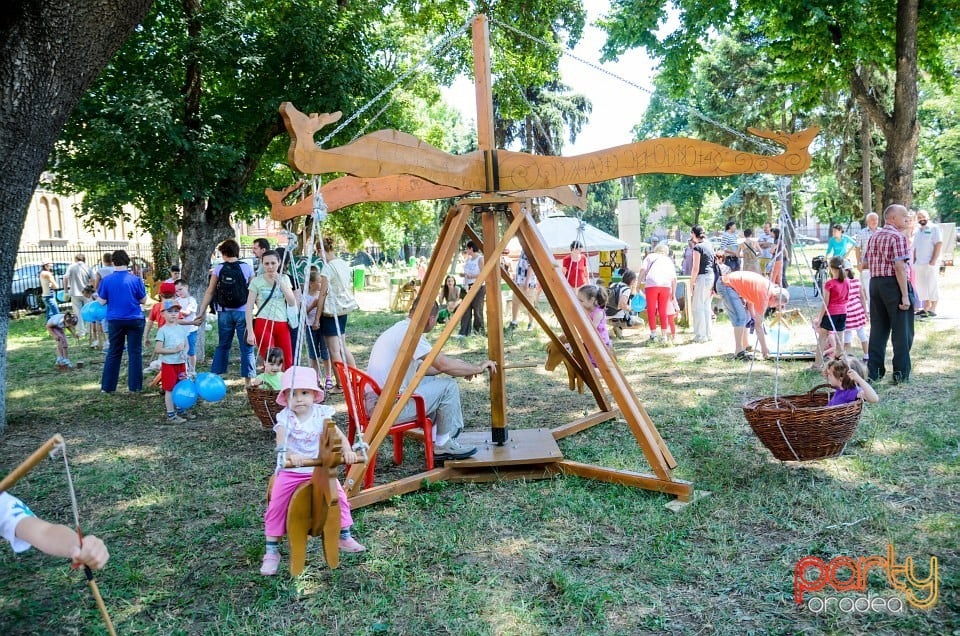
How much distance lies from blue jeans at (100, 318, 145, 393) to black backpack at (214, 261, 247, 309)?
3.85 ft

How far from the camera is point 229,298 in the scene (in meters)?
8.46

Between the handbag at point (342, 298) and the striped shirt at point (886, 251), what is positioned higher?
the striped shirt at point (886, 251)

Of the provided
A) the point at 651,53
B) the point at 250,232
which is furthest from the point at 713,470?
the point at 250,232

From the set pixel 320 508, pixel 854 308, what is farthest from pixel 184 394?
pixel 854 308

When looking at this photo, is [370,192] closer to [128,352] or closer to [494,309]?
[494,309]

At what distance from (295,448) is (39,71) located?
4722mm

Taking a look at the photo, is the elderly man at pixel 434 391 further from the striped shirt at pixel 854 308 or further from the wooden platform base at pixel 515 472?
the striped shirt at pixel 854 308

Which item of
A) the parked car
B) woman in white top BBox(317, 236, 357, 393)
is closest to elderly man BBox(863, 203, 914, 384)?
woman in white top BBox(317, 236, 357, 393)

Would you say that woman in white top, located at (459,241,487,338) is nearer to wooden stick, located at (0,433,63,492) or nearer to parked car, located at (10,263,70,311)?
wooden stick, located at (0,433,63,492)

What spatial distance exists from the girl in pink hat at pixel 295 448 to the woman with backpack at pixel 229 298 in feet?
14.3

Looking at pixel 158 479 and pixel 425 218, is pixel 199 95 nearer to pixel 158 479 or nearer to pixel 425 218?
pixel 158 479

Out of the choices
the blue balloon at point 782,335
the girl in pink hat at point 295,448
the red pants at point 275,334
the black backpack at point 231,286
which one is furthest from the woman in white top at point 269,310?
→ the blue balloon at point 782,335

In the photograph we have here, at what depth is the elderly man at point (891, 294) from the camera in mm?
7348

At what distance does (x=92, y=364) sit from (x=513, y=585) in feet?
35.5
